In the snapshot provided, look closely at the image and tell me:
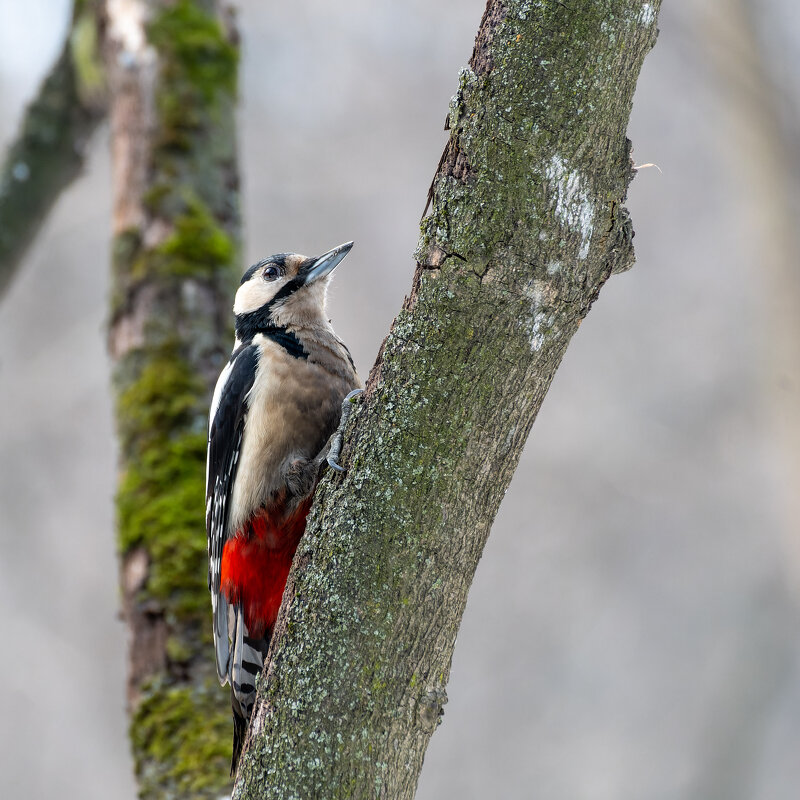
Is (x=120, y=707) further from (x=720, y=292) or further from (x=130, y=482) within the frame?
(x=720, y=292)

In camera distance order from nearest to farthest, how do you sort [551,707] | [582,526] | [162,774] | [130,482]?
[162,774] < [130,482] < [551,707] < [582,526]

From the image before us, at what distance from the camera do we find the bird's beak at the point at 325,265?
12.3ft

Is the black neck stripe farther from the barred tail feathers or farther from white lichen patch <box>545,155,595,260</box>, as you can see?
white lichen patch <box>545,155,595,260</box>

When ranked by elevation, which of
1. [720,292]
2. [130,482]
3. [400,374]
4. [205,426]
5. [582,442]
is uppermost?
[720,292]

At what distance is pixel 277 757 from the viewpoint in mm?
1933

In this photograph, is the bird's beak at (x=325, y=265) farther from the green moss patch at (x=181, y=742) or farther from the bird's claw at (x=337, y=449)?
the green moss patch at (x=181, y=742)

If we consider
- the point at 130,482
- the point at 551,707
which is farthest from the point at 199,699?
the point at 551,707

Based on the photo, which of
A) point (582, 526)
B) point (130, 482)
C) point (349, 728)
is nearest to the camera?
point (349, 728)

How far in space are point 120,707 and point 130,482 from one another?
20.7 ft

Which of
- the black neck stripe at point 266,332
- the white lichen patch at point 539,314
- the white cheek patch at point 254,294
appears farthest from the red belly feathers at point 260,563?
the white lichen patch at point 539,314

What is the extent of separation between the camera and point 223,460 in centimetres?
339

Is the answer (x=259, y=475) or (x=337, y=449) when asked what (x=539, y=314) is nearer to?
(x=337, y=449)

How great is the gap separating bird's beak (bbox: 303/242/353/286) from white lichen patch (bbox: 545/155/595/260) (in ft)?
6.41

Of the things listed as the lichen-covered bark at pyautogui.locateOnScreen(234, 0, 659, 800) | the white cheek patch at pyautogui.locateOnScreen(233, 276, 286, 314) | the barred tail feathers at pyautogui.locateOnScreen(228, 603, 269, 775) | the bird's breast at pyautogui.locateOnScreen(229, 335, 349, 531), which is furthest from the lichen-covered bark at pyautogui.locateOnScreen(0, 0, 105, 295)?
the lichen-covered bark at pyautogui.locateOnScreen(234, 0, 659, 800)
